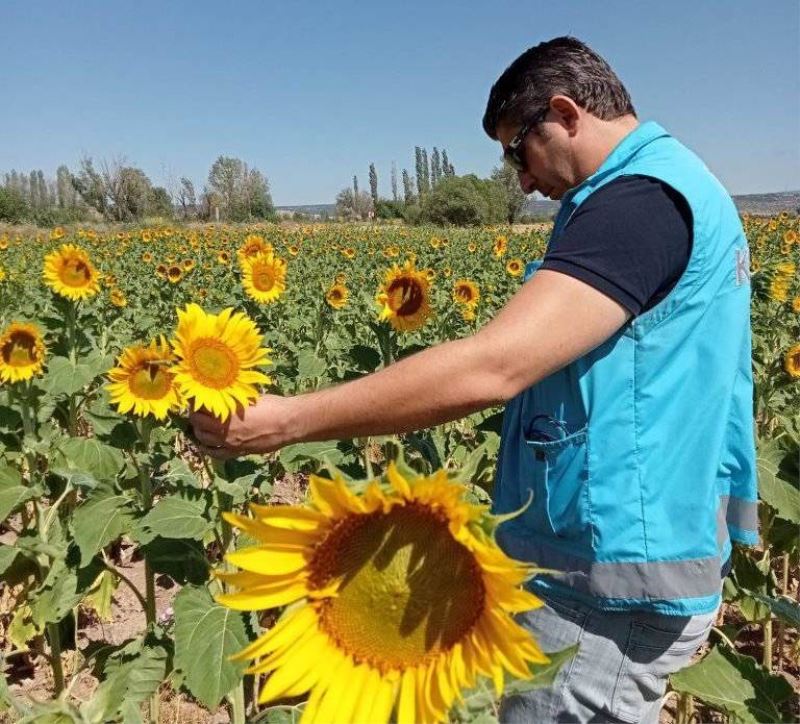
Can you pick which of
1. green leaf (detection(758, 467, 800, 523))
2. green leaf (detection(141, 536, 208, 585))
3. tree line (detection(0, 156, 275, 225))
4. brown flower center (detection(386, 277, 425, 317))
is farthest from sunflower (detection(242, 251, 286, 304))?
tree line (detection(0, 156, 275, 225))

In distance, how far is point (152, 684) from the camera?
7.27 ft

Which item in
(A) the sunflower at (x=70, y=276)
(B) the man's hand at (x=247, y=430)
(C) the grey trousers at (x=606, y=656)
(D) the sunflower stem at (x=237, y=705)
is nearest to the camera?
(B) the man's hand at (x=247, y=430)

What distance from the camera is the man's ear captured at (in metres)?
1.74

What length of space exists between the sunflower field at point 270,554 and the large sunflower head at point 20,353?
1cm

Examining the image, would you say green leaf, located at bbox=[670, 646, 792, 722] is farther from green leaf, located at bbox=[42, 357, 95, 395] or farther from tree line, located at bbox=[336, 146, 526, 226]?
tree line, located at bbox=[336, 146, 526, 226]

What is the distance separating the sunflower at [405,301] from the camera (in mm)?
3781

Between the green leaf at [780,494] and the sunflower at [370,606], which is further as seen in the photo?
the green leaf at [780,494]

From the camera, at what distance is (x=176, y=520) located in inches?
92.6

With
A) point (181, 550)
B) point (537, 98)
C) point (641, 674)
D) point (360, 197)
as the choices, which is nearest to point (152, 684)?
point (181, 550)

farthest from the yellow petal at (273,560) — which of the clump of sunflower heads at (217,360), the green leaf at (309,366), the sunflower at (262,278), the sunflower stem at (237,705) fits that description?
the sunflower at (262,278)

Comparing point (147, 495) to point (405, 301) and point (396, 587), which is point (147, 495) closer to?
point (405, 301)

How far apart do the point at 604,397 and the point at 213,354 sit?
0.95 m

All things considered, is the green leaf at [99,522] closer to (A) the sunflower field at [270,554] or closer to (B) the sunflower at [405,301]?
(A) the sunflower field at [270,554]

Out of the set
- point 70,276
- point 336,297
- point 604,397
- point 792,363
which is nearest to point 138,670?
point 604,397
